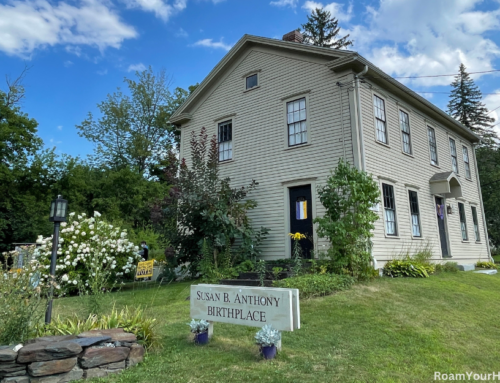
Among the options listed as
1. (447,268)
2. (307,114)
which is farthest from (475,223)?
(307,114)

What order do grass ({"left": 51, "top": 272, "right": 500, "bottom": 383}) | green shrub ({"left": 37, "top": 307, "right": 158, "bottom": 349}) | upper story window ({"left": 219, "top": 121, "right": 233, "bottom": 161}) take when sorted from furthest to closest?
upper story window ({"left": 219, "top": 121, "right": 233, "bottom": 161}) < green shrub ({"left": 37, "top": 307, "right": 158, "bottom": 349}) < grass ({"left": 51, "top": 272, "right": 500, "bottom": 383})

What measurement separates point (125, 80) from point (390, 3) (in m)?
26.0

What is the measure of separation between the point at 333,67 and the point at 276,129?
2.65m

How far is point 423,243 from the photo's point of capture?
41.4 ft

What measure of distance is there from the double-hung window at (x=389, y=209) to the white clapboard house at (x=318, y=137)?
0.03 meters

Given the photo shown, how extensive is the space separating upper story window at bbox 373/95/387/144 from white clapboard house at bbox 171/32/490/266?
3 cm

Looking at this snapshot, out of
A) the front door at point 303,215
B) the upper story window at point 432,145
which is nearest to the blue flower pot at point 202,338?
the front door at point 303,215

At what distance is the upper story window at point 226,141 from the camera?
1356cm

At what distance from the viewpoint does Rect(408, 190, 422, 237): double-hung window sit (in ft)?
40.9

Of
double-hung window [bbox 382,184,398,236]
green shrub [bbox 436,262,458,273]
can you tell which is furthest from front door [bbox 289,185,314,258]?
green shrub [bbox 436,262,458,273]

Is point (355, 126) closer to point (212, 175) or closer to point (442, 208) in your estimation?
point (212, 175)

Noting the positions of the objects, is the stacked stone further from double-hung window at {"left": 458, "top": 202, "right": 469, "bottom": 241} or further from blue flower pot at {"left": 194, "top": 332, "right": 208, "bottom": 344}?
double-hung window at {"left": 458, "top": 202, "right": 469, "bottom": 241}

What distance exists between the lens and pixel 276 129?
40.4ft

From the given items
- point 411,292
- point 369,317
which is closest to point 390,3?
point 411,292
